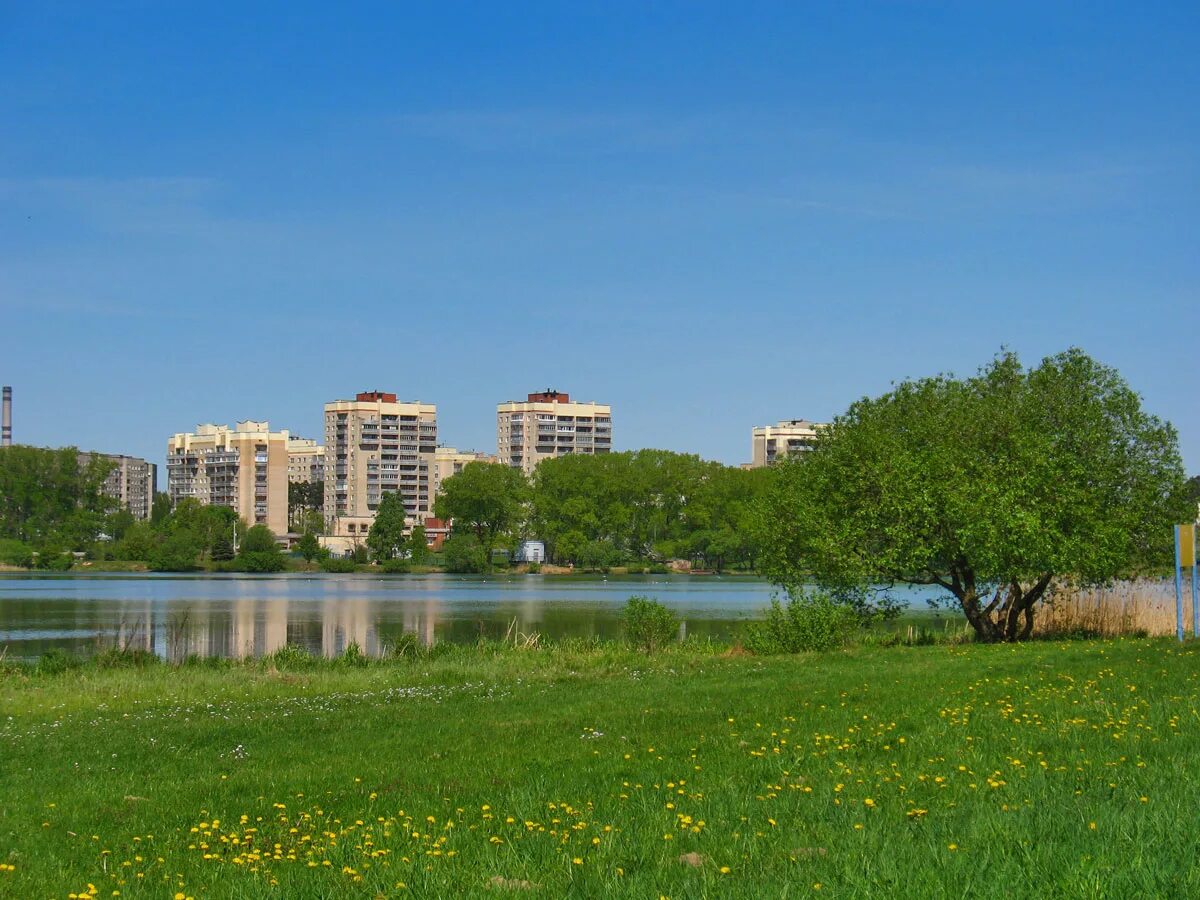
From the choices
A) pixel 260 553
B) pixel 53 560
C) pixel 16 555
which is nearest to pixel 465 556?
pixel 260 553

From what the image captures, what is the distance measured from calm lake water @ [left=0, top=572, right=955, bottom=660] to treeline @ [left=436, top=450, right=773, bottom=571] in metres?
59.7

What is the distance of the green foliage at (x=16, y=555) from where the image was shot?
158 m

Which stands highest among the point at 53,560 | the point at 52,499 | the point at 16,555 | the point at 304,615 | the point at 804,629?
the point at 52,499

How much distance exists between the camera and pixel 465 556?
156500 mm

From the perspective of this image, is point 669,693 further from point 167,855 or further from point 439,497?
point 439,497

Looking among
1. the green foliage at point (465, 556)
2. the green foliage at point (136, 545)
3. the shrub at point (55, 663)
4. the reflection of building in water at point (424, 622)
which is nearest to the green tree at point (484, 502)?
the green foliage at point (465, 556)

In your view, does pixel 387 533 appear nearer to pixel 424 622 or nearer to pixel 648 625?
pixel 424 622

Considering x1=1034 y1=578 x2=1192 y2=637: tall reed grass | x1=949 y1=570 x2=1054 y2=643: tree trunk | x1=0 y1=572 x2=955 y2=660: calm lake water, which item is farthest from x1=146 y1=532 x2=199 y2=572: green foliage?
x1=949 y1=570 x2=1054 y2=643: tree trunk

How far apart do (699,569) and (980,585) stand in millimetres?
131315

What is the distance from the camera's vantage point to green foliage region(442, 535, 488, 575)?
156 m

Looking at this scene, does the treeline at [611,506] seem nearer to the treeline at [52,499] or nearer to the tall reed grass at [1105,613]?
the treeline at [52,499]

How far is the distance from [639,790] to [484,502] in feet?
522

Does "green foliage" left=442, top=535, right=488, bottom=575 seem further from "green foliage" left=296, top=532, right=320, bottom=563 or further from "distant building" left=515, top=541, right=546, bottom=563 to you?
"green foliage" left=296, top=532, right=320, bottom=563

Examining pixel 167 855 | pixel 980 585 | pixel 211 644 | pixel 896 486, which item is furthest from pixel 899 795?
pixel 211 644
